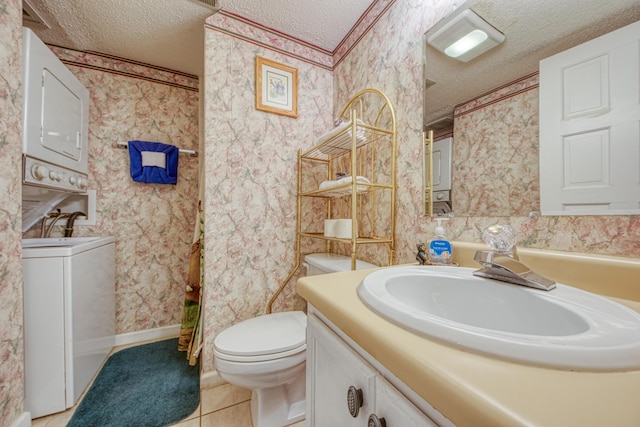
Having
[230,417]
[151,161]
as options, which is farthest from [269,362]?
[151,161]

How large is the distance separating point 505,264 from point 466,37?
33.3 inches

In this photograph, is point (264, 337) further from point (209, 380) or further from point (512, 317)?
point (512, 317)

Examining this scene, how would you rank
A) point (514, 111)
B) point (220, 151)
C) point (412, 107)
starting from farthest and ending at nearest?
point (220, 151) → point (412, 107) → point (514, 111)

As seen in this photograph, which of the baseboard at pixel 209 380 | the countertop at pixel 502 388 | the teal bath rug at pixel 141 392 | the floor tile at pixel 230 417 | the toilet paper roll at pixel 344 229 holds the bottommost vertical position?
the floor tile at pixel 230 417

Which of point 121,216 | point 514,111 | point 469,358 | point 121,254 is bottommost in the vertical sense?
point 121,254

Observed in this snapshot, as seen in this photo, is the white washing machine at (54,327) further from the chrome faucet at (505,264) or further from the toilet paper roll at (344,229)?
the chrome faucet at (505,264)

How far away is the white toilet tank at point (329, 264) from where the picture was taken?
1.27 m

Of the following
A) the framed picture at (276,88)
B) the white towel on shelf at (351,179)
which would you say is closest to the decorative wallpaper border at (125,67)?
the framed picture at (276,88)

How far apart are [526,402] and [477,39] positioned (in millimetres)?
1096

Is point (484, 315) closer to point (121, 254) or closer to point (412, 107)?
point (412, 107)

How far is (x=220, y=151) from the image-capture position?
145cm

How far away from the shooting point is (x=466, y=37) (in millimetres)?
905

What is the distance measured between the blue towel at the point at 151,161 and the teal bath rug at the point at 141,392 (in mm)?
1274

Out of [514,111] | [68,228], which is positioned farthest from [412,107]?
[68,228]
